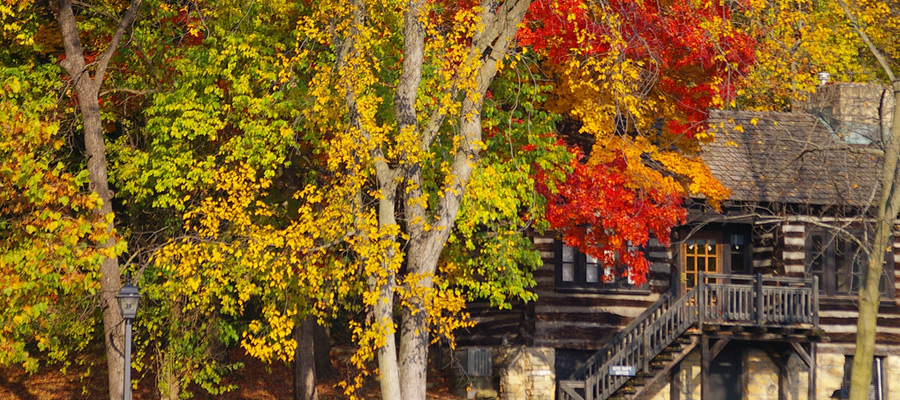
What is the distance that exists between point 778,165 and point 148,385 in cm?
1447

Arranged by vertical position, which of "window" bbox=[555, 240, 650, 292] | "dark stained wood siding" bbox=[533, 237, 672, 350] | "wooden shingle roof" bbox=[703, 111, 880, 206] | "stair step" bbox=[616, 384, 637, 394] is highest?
"wooden shingle roof" bbox=[703, 111, 880, 206]

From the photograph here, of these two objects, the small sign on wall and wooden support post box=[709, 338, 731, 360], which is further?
wooden support post box=[709, 338, 731, 360]

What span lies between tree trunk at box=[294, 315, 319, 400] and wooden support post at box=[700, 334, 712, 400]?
806 centimetres

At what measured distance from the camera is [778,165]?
26.7 m

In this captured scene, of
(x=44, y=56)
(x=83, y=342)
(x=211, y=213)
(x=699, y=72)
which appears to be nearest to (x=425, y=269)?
→ (x=211, y=213)

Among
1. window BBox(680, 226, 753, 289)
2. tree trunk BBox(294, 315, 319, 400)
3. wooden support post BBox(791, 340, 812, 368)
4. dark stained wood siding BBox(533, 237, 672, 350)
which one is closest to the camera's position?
tree trunk BBox(294, 315, 319, 400)

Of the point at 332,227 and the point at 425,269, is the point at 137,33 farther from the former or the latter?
the point at 425,269

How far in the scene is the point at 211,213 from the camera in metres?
17.7

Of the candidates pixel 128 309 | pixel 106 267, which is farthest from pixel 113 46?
pixel 128 309

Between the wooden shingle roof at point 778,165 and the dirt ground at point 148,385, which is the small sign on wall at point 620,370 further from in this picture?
the wooden shingle roof at point 778,165

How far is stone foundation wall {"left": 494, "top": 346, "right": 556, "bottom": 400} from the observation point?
957 inches

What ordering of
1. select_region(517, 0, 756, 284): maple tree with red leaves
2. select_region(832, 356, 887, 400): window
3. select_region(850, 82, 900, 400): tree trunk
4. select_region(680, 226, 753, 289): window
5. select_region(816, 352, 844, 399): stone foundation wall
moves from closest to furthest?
select_region(850, 82, 900, 400): tree trunk, select_region(517, 0, 756, 284): maple tree with red leaves, select_region(816, 352, 844, 399): stone foundation wall, select_region(832, 356, 887, 400): window, select_region(680, 226, 753, 289): window

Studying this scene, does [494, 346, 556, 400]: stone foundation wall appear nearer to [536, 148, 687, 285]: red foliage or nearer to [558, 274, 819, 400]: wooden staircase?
[558, 274, 819, 400]: wooden staircase

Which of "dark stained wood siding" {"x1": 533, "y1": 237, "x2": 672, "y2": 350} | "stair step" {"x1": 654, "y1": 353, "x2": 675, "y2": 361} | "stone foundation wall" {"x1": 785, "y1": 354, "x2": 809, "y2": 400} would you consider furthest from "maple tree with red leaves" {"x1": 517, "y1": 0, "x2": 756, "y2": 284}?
"stone foundation wall" {"x1": 785, "y1": 354, "x2": 809, "y2": 400}
